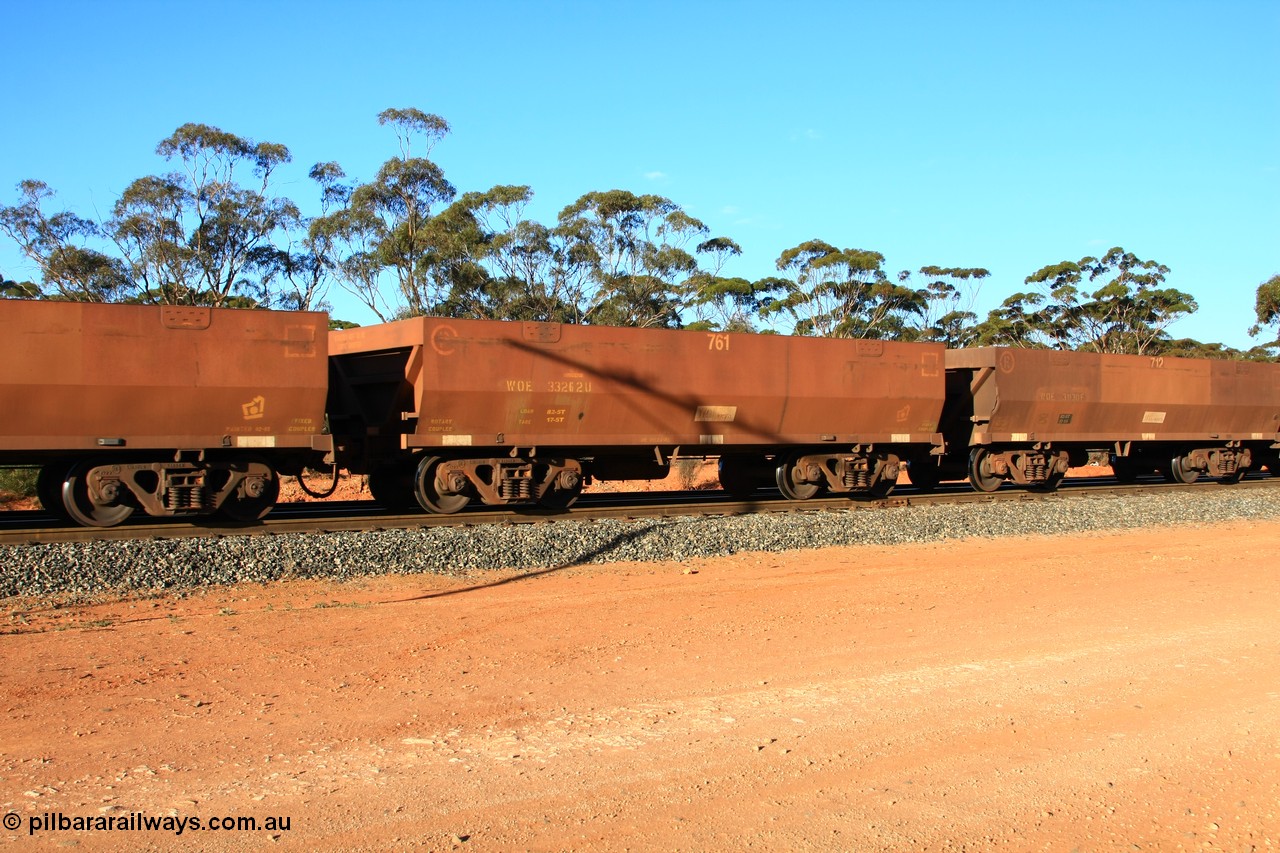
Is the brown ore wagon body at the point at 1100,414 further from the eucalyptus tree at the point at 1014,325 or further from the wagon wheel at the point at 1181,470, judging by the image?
the eucalyptus tree at the point at 1014,325

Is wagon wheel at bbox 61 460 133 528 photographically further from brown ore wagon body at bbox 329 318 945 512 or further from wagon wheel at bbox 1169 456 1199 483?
wagon wheel at bbox 1169 456 1199 483

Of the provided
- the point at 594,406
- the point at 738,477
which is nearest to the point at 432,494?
the point at 594,406

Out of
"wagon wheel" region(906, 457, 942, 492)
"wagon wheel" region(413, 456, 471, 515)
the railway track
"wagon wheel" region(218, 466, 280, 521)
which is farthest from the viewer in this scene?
"wagon wheel" region(906, 457, 942, 492)

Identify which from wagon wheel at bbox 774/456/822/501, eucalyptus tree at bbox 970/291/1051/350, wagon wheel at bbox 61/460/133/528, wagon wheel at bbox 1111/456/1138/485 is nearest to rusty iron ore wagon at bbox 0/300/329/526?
wagon wheel at bbox 61/460/133/528

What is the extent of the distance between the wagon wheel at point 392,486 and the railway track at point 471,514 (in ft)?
0.83

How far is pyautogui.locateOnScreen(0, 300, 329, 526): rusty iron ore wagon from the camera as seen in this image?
11.4 meters

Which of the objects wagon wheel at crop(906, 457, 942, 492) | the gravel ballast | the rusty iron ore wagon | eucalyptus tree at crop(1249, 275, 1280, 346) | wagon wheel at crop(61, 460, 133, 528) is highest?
eucalyptus tree at crop(1249, 275, 1280, 346)

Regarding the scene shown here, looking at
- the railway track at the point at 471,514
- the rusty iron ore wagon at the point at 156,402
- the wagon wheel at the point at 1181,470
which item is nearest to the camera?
the rusty iron ore wagon at the point at 156,402

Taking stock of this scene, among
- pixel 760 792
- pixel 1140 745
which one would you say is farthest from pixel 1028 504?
pixel 760 792

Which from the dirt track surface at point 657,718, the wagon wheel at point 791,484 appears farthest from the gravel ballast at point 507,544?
the wagon wheel at point 791,484

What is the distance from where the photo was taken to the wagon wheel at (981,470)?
19.4 m

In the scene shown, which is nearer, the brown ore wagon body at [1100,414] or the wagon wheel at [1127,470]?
the brown ore wagon body at [1100,414]

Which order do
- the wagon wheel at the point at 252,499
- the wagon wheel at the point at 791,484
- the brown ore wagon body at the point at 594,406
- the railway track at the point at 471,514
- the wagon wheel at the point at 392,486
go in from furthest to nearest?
the wagon wheel at the point at 791,484 → the wagon wheel at the point at 392,486 → the brown ore wagon body at the point at 594,406 → the wagon wheel at the point at 252,499 → the railway track at the point at 471,514

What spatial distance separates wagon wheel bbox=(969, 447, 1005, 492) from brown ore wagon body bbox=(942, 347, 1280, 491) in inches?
0.7
